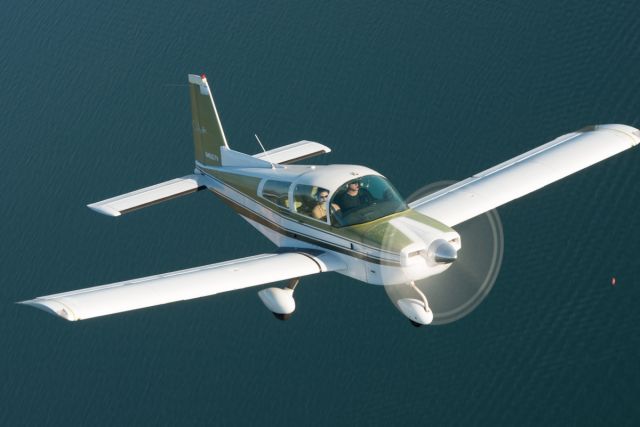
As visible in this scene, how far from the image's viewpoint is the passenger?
75.7ft

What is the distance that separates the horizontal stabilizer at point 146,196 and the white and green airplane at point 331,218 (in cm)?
3

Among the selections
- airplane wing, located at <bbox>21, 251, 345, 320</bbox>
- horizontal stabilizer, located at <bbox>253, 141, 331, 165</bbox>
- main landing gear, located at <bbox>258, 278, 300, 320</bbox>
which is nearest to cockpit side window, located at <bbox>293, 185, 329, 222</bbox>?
airplane wing, located at <bbox>21, 251, 345, 320</bbox>

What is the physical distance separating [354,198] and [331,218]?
0.77 meters

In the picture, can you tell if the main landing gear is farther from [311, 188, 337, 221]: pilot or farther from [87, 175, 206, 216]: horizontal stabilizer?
[87, 175, 206, 216]: horizontal stabilizer

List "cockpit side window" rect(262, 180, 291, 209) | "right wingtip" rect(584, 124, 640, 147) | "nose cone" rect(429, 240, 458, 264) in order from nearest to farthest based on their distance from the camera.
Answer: "nose cone" rect(429, 240, 458, 264)
"cockpit side window" rect(262, 180, 291, 209)
"right wingtip" rect(584, 124, 640, 147)

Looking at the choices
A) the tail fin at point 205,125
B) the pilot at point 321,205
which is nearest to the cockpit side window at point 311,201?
the pilot at point 321,205

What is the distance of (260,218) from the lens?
26094 mm

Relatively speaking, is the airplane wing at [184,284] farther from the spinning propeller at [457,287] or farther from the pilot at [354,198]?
the spinning propeller at [457,287]

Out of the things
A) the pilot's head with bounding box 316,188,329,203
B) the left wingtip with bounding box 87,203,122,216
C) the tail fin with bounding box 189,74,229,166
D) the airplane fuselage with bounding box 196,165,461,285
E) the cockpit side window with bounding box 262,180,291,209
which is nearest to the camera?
the airplane fuselage with bounding box 196,165,461,285

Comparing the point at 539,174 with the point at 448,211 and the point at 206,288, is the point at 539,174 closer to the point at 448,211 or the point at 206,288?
the point at 448,211

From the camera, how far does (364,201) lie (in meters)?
22.7

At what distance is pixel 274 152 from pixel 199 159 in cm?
266

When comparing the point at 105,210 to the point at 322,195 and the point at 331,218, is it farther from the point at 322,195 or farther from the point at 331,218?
the point at 331,218

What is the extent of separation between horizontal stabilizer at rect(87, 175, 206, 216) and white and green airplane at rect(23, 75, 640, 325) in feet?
0.10
